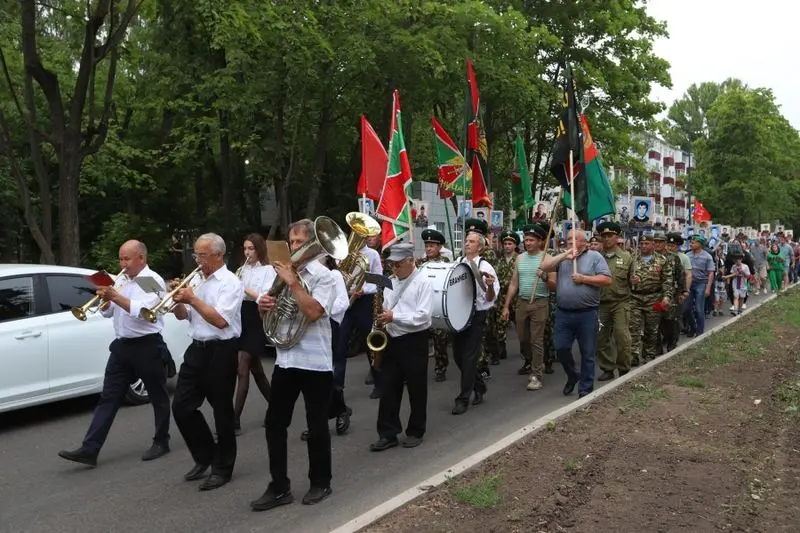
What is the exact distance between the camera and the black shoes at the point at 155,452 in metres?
6.53

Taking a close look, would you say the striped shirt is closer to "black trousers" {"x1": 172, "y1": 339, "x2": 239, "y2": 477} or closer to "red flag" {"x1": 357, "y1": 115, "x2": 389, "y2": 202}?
"red flag" {"x1": 357, "y1": 115, "x2": 389, "y2": 202}

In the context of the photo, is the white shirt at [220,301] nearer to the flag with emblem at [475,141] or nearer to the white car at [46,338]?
the white car at [46,338]

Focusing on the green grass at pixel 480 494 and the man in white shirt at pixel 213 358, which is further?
the man in white shirt at pixel 213 358

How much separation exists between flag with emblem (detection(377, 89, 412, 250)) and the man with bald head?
2.32 meters

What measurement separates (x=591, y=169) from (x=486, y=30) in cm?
1185

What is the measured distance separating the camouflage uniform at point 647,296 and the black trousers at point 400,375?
4.53 metres

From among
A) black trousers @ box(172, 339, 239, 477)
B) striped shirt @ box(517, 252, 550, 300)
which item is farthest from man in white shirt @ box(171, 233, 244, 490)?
striped shirt @ box(517, 252, 550, 300)

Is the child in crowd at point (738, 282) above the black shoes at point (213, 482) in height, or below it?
above

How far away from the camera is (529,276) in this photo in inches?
373

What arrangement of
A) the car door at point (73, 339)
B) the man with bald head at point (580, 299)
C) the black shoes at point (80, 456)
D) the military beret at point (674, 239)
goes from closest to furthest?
the black shoes at point (80, 456) → the car door at point (73, 339) → the man with bald head at point (580, 299) → the military beret at point (674, 239)

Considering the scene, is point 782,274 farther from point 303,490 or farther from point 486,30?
point 303,490

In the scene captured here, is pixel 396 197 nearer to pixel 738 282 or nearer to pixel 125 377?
pixel 125 377

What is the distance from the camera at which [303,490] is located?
5617 mm

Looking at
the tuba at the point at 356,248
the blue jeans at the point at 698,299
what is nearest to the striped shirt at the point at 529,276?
the tuba at the point at 356,248
